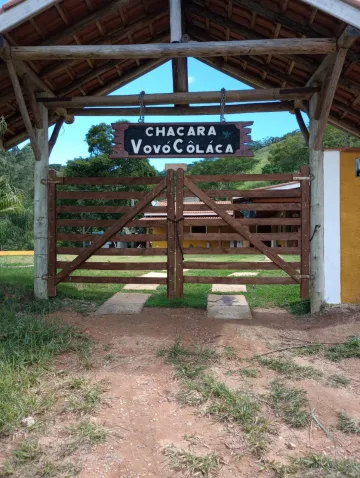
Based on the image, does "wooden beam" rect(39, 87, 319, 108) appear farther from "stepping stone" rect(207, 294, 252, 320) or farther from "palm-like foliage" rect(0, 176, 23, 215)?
"stepping stone" rect(207, 294, 252, 320)

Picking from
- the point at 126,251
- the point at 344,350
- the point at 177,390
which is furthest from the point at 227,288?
the point at 177,390

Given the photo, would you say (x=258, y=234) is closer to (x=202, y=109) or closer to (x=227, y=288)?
(x=202, y=109)

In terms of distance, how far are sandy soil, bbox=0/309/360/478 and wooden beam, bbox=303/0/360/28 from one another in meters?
3.93

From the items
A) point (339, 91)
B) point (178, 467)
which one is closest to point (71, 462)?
point (178, 467)

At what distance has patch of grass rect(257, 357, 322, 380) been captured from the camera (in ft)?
12.6

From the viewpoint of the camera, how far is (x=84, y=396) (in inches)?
131

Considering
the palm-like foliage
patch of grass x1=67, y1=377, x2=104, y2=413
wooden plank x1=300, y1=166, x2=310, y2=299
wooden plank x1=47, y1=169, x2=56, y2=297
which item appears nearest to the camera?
patch of grass x1=67, y1=377, x2=104, y2=413

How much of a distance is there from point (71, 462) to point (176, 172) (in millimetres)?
4717

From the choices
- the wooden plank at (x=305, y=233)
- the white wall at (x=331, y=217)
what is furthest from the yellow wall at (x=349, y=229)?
the wooden plank at (x=305, y=233)

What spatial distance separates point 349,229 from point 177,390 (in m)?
4.27

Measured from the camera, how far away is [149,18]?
606 centimetres

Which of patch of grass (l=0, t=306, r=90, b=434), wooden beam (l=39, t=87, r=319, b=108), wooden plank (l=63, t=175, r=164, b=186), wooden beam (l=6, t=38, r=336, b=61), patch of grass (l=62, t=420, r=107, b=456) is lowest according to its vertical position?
patch of grass (l=62, t=420, r=107, b=456)

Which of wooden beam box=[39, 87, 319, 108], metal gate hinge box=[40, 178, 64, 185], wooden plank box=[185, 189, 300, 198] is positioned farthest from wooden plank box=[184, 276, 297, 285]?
wooden beam box=[39, 87, 319, 108]

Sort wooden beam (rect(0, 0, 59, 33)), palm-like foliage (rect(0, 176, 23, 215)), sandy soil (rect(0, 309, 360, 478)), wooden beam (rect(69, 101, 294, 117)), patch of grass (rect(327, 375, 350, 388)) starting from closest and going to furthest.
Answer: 1. sandy soil (rect(0, 309, 360, 478))
2. patch of grass (rect(327, 375, 350, 388))
3. wooden beam (rect(0, 0, 59, 33))
4. wooden beam (rect(69, 101, 294, 117))
5. palm-like foliage (rect(0, 176, 23, 215))
